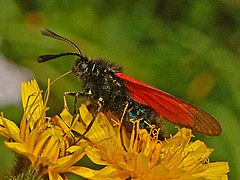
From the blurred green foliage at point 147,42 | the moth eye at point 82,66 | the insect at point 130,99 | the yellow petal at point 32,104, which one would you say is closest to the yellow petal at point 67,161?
the yellow petal at point 32,104

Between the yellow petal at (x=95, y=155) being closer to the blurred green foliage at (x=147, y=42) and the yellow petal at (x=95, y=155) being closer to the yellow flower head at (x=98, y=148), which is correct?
the yellow flower head at (x=98, y=148)

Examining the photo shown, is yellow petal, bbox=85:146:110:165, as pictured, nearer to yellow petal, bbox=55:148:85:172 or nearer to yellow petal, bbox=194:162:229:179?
yellow petal, bbox=55:148:85:172

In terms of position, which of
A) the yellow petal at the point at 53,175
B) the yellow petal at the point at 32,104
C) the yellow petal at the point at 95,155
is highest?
the yellow petal at the point at 32,104

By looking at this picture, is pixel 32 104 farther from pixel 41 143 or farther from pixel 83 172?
pixel 83 172

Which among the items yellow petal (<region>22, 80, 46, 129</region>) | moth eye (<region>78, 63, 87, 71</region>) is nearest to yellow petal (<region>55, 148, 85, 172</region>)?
yellow petal (<region>22, 80, 46, 129</region>)

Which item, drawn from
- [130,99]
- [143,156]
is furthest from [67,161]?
[130,99]
